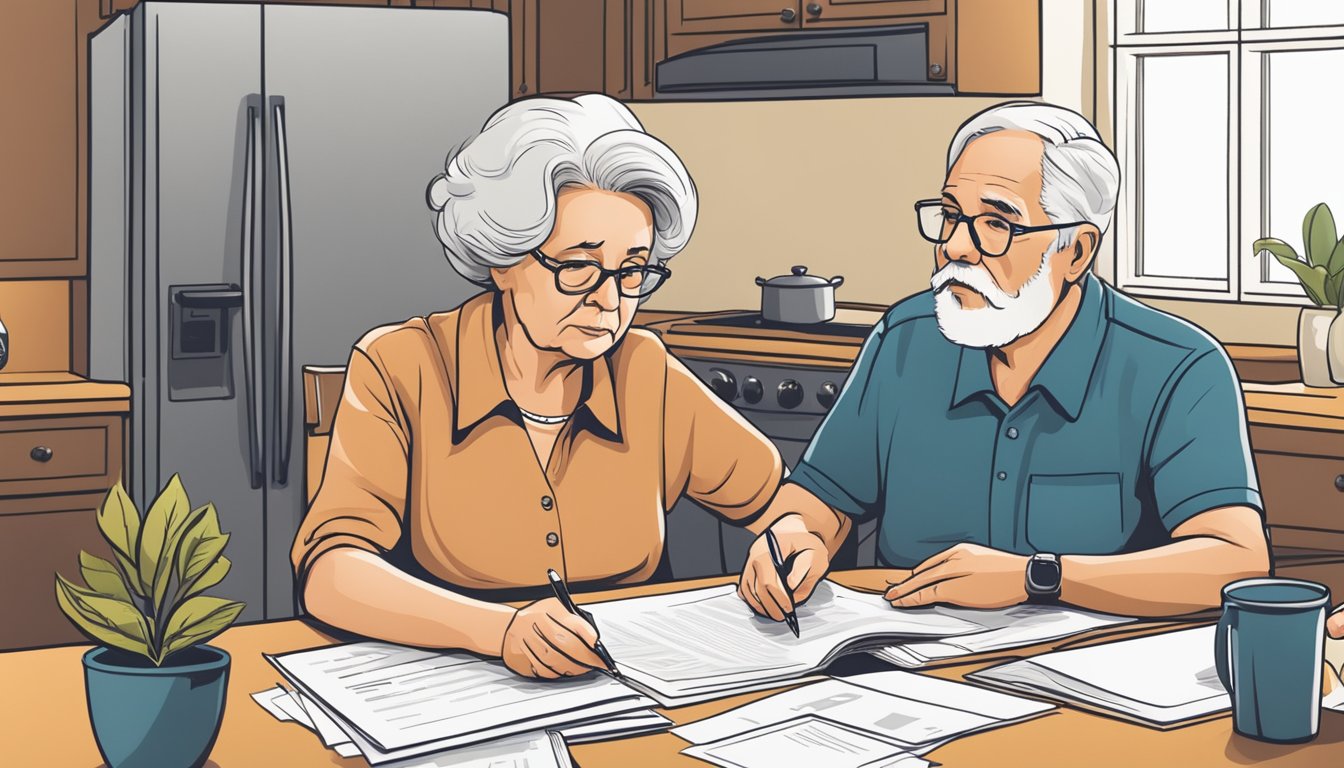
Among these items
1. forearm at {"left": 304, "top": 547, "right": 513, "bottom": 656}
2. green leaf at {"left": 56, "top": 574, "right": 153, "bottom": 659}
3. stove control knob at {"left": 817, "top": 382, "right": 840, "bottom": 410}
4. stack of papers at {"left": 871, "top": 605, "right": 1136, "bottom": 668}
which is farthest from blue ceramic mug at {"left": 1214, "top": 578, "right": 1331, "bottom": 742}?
stove control knob at {"left": 817, "top": 382, "right": 840, "bottom": 410}

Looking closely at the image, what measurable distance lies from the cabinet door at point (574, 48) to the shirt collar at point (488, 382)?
1.93 m

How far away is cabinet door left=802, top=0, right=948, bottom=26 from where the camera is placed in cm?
338

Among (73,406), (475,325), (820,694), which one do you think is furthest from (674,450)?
(73,406)

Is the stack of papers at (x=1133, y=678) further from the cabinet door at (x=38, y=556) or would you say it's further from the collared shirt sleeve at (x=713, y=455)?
the cabinet door at (x=38, y=556)

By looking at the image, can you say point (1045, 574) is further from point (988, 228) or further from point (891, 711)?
point (988, 228)

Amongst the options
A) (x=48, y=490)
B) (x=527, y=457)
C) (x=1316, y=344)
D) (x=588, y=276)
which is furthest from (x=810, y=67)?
(x=48, y=490)

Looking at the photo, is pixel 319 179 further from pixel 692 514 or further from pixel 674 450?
pixel 674 450

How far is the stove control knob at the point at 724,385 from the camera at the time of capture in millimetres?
3471

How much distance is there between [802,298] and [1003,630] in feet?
6.98

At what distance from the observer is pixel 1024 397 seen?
1.98 m

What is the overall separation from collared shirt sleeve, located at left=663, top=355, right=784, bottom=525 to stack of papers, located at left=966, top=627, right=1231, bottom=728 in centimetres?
65

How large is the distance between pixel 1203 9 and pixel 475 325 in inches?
94.9

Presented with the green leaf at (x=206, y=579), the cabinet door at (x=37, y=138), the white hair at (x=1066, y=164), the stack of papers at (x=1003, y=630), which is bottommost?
the stack of papers at (x=1003, y=630)

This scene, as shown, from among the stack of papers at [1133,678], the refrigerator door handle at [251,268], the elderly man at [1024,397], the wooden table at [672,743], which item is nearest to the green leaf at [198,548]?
the wooden table at [672,743]
